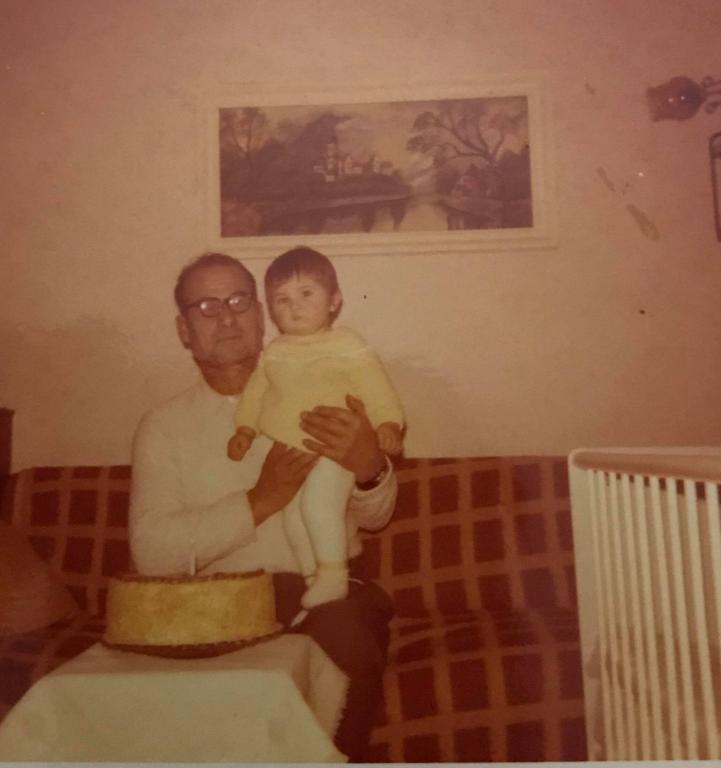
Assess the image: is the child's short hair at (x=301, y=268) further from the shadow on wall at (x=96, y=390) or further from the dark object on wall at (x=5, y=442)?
the dark object on wall at (x=5, y=442)

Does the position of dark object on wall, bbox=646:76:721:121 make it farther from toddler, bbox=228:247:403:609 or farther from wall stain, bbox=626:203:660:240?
toddler, bbox=228:247:403:609

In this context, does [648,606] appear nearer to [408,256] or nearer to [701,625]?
[701,625]

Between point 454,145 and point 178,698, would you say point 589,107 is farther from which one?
point 178,698

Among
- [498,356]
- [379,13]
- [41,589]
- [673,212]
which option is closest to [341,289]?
[498,356]

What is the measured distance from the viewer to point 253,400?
1.22m

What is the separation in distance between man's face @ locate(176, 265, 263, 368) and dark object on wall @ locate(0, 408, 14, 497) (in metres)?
0.31

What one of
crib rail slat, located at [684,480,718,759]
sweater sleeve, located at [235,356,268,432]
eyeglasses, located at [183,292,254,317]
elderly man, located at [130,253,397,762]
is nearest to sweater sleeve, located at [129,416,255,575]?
elderly man, located at [130,253,397,762]

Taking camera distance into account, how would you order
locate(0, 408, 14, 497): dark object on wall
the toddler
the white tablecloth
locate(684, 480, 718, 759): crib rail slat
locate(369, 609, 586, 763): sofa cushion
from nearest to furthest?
1. locate(684, 480, 718, 759): crib rail slat
2. the white tablecloth
3. locate(369, 609, 586, 763): sofa cushion
4. the toddler
5. locate(0, 408, 14, 497): dark object on wall

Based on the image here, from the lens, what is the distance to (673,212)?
48.1 inches

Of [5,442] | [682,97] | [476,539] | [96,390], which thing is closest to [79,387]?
[96,390]

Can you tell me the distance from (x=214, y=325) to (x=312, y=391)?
21cm

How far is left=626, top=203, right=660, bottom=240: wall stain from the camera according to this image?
4.02ft

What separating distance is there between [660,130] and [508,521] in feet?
2.15

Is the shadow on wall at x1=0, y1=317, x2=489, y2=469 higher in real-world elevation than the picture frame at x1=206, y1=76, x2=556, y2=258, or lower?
lower
